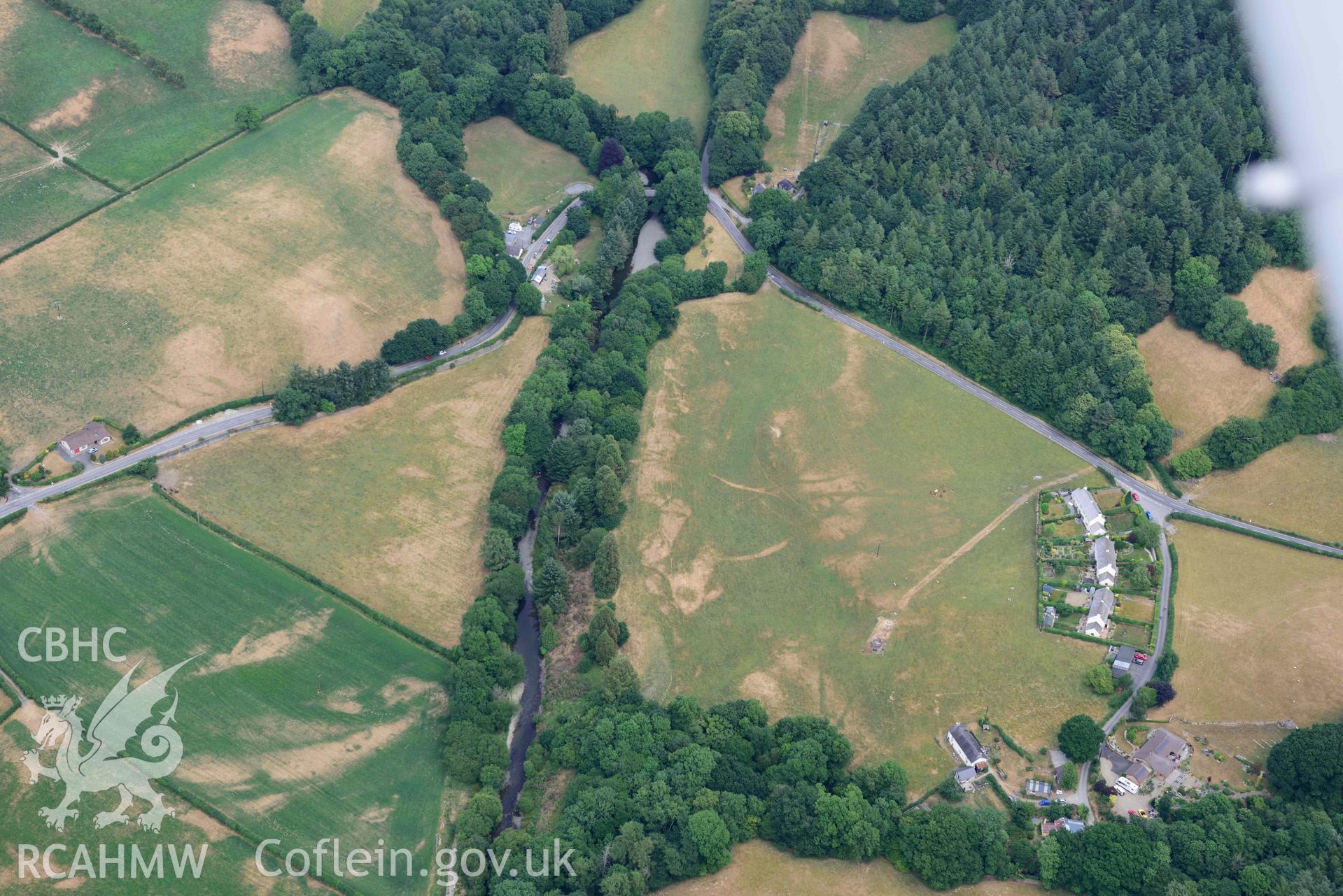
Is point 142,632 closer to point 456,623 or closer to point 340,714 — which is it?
point 340,714

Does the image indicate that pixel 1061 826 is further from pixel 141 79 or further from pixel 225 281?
pixel 141 79

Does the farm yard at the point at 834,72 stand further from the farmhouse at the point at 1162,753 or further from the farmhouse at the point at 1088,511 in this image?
the farmhouse at the point at 1162,753

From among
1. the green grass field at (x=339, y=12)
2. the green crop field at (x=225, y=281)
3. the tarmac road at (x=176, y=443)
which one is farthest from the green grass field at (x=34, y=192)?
the green grass field at (x=339, y=12)

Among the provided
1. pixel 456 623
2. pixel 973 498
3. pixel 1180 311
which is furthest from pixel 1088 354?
pixel 456 623

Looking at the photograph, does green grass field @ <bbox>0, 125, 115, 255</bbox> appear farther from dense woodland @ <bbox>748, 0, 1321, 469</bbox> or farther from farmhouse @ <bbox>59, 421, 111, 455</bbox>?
dense woodland @ <bbox>748, 0, 1321, 469</bbox>

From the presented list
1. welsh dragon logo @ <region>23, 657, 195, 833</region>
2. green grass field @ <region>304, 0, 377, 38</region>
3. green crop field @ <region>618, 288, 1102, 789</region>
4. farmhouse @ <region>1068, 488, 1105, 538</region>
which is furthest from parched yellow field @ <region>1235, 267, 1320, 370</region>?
green grass field @ <region>304, 0, 377, 38</region>

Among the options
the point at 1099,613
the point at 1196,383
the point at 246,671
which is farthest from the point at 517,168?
the point at 1099,613
